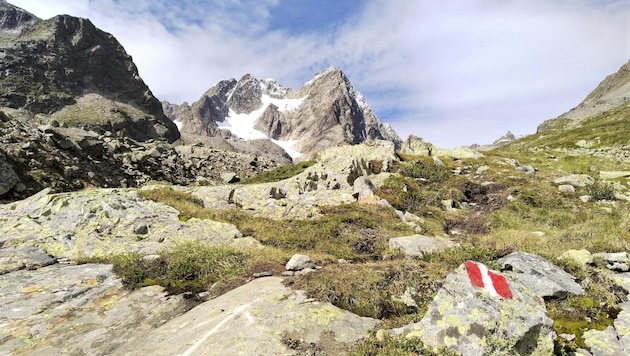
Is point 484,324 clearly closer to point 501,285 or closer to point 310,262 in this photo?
point 501,285

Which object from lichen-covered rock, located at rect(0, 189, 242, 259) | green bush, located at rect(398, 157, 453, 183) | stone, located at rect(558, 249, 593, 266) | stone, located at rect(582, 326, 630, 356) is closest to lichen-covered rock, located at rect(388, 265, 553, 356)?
stone, located at rect(582, 326, 630, 356)

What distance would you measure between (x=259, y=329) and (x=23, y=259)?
32.9 feet

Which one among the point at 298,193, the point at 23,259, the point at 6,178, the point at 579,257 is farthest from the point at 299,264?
the point at 6,178

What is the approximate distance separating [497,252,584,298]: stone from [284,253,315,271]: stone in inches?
224

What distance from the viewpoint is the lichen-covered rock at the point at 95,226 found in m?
13.1

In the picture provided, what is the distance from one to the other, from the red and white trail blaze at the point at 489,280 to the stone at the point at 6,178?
23.5 meters

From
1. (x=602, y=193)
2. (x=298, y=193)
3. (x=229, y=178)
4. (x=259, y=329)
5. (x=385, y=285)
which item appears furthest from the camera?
(x=229, y=178)

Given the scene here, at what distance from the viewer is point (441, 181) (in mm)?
31609

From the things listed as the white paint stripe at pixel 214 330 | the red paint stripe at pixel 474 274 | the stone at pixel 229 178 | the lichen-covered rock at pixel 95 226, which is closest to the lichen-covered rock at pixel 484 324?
the red paint stripe at pixel 474 274

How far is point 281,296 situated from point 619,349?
21.8ft

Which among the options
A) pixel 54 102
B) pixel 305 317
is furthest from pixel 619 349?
pixel 54 102

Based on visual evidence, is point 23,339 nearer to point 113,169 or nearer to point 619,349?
point 619,349

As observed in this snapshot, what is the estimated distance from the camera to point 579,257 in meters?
9.62

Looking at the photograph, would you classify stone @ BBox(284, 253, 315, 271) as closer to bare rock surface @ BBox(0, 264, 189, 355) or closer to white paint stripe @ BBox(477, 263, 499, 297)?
bare rock surface @ BBox(0, 264, 189, 355)
